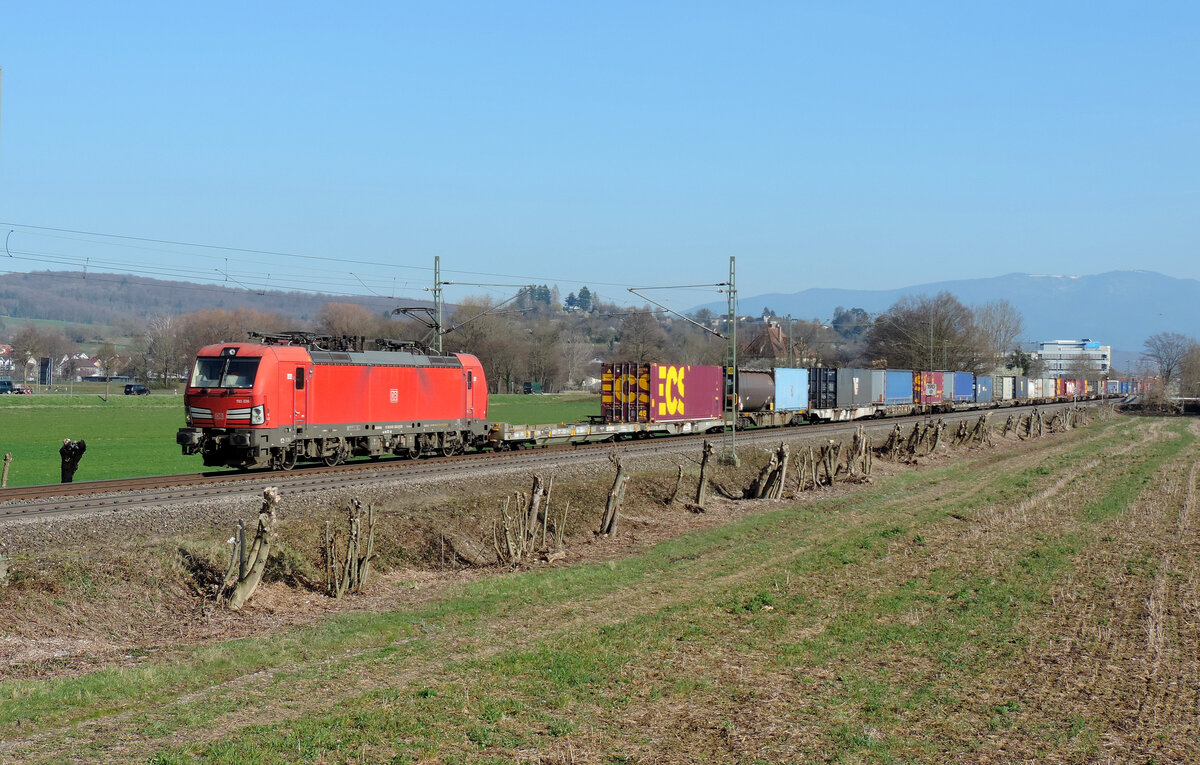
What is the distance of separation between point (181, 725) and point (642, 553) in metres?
12.4

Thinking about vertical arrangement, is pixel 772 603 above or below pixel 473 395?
below

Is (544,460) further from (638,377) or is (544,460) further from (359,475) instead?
(638,377)

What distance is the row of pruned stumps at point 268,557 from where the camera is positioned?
15.5 m

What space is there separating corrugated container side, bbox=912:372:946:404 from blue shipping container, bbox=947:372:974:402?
453cm

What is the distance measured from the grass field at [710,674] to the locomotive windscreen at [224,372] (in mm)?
13311

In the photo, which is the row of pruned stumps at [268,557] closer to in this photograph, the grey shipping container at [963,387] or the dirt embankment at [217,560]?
the dirt embankment at [217,560]

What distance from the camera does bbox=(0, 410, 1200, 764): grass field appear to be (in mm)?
9391

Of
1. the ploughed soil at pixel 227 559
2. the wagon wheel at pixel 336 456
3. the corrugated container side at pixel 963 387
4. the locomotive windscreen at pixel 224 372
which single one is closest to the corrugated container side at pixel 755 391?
the ploughed soil at pixel 227 559

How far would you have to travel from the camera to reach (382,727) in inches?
380

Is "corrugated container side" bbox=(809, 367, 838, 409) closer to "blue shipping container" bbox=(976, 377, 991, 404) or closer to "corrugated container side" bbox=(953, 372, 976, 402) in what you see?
"corrugated container side" bbox=(953, 372, 976, 402)

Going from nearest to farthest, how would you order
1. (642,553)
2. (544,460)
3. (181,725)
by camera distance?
(181,725) < (642,553) < (544,460)

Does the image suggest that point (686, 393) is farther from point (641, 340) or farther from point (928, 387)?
point (641, 340)

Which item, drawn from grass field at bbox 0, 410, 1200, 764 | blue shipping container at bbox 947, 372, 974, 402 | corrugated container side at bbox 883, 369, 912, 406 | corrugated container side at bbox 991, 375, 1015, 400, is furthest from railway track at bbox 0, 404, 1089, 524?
corrugated container side at bbox 991, 375, 1015, 400

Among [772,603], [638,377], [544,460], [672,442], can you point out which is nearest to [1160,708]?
[772,603]
